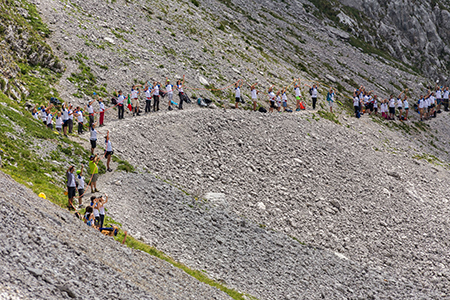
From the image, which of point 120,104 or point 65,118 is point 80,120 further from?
point 120,104

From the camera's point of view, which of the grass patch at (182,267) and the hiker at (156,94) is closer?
the grass patch at (182,267)

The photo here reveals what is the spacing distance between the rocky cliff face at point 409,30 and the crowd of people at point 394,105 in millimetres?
21194

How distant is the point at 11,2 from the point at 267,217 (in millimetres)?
32240

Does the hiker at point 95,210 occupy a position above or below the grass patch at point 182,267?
above

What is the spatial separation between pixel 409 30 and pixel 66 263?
90.6m

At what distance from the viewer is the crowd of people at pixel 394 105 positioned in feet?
181

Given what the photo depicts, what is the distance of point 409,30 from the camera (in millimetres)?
90125

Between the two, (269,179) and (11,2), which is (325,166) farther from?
(11,2)

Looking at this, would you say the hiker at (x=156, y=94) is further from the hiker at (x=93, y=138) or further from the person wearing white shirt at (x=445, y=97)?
the person wearing white shirt at (x=445, y=97)

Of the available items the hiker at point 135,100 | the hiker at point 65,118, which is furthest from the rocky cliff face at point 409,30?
the hiker at point 65,118

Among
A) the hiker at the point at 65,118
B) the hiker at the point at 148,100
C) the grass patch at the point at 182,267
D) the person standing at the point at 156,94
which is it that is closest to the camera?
the grass patch at the point at 182,267

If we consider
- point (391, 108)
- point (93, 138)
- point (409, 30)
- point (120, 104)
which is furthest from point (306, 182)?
point (409, 30)

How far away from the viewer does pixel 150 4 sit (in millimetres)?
59406

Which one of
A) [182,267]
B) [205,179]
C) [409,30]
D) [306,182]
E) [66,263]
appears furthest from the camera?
[409,30]
